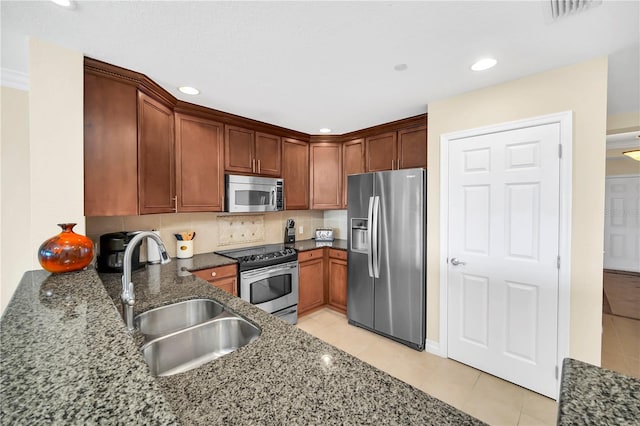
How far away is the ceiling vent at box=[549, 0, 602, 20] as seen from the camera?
124 cm

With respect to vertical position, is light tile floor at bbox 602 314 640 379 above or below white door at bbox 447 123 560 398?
below

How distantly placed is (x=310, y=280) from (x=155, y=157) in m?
2.19

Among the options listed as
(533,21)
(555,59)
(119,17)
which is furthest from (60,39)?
(555,59)

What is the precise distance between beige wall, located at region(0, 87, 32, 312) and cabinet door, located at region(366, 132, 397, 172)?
3167 millimetres

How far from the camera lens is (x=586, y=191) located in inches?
69.9

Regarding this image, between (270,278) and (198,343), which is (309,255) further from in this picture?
(198,343)

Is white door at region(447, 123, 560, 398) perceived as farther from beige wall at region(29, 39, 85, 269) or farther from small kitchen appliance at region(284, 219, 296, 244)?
beige wall at region(29, 39, 85, 269)

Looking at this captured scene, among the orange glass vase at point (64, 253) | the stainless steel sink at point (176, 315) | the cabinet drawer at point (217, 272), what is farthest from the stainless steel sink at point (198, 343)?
the cabinet drawer at point (217, 272)

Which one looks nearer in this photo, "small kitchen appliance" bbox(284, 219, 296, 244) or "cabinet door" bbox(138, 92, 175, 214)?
"cabinet door" bbox(138, 92, 175, 214)

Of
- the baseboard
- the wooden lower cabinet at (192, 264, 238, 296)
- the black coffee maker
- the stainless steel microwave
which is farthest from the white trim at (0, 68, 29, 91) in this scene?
the baseboard

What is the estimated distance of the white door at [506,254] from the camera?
1.92 m

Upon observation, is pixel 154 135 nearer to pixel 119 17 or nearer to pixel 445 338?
pixel 119 17

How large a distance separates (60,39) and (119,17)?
1.65 ft

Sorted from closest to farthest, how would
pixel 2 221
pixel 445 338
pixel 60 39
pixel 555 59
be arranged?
pixel 60 39 → pixel 555 59 → pixel 2 221 → pixel 445 338
